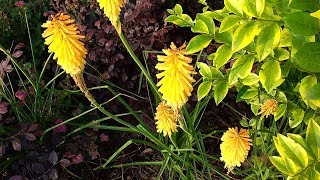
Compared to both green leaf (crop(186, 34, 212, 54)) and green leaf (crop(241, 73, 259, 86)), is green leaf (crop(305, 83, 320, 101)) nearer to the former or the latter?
green leaf (crop(186, 34, 212, 54))

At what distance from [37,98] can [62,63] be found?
82 cm

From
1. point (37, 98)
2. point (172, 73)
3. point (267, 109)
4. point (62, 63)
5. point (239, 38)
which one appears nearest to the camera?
point (239, 38)

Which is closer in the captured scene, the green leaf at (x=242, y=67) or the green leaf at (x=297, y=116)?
the green leaf at (x=242, y=67)

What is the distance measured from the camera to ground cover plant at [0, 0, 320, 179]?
1.79 metres

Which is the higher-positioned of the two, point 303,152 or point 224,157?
point 303,152

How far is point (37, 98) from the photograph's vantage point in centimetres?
282

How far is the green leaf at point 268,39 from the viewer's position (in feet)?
5.81

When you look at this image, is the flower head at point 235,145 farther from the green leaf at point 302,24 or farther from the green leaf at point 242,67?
the green leaf at point 302,24

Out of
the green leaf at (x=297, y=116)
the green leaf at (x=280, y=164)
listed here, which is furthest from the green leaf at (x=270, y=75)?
the green leaf at (x=297, y=116)

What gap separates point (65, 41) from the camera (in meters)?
2.02

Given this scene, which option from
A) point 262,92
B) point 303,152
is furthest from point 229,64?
point 303,152

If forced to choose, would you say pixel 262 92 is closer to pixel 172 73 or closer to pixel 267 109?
pixel 267 109

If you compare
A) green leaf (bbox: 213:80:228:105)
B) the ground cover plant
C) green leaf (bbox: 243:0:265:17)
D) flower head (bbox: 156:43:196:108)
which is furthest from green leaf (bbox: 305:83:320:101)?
green leaf (bbox: 213:80:228:105)

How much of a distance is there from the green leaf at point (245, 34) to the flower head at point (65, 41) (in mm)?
621
